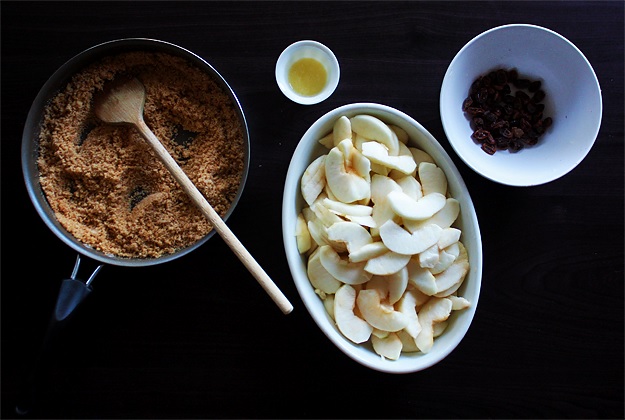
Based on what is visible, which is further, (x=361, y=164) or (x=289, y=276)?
(x=289, y=276)

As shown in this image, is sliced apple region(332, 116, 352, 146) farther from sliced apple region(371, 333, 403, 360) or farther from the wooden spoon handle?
sliced apple region(371, 333, 403, 360)

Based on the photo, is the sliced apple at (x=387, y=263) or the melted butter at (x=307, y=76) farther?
the melted butter at (x=307, y=76)

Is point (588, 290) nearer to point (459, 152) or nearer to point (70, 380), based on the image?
point (459, 152)

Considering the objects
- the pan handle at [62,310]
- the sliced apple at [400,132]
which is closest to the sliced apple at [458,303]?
the sliced apple at [400,132]

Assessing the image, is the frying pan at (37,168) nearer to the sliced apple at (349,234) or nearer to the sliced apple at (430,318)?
the sliced apple at (349,234)

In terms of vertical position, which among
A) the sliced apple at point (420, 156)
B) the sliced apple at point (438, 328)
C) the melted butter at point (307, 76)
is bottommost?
the sliced apple at point (438, 328)

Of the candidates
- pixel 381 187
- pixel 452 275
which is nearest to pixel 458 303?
pixel 452 275

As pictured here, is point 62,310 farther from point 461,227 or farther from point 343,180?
point 461,227
